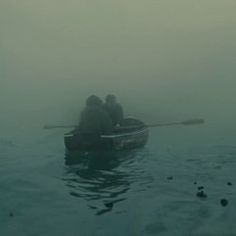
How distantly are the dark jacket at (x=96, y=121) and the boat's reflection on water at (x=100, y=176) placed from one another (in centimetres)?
100

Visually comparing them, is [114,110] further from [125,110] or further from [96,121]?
[125,110]

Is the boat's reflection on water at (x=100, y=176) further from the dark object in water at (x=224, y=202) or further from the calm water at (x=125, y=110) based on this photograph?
the dark object in water at (x=224, y=202)

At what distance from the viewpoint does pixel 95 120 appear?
83.1ft

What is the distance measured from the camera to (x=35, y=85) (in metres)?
57.9

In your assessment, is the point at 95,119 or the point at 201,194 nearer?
the point at 201,194

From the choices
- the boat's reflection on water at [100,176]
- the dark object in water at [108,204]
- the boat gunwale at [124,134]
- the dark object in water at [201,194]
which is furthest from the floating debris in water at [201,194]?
the boat gunwale at [124,134]

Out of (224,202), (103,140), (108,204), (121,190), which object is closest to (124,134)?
(103,140)

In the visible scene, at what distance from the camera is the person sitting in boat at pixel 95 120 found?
25.3 meters

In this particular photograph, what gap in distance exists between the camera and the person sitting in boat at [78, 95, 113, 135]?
25297 mm

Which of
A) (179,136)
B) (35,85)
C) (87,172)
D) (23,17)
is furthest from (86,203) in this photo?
(23,17)

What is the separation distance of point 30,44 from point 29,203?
1735 inches

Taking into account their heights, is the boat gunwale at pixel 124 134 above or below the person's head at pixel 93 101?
below

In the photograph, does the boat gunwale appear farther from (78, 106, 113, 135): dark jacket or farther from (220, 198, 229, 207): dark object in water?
(220, 198, 229, 207): dark object in water

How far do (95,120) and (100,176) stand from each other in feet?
13.8
